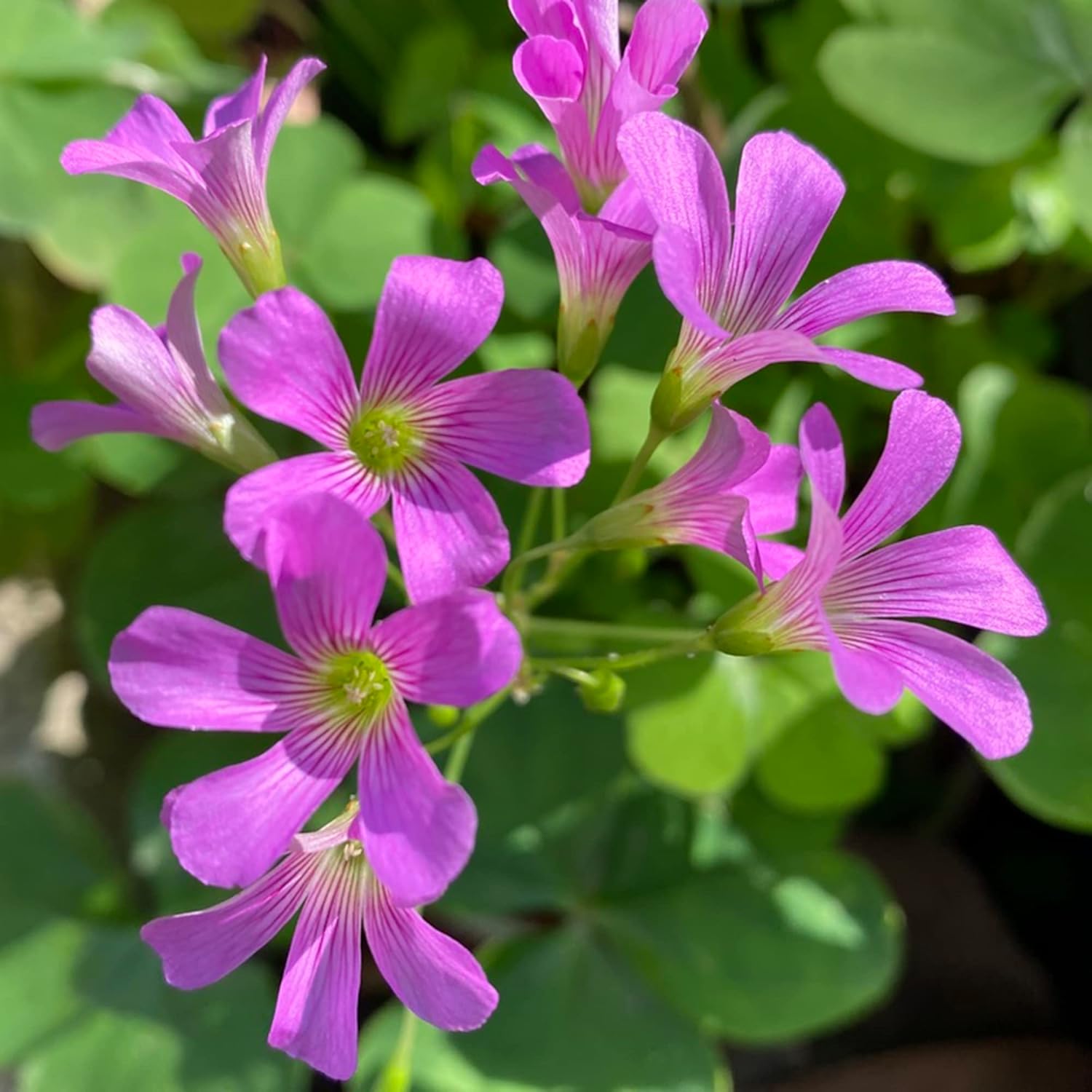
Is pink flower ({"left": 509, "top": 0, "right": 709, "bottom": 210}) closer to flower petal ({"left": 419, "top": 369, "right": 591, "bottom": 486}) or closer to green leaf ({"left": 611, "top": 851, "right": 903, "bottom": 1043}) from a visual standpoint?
flower petal ({"left": 419, "top": 369, "right": 591, "bottom": 486})

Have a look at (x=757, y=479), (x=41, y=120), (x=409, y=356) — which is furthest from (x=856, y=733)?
(x=41, y=120)

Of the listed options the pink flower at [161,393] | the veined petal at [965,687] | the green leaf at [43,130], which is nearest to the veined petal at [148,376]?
the pink flower at [161,393]

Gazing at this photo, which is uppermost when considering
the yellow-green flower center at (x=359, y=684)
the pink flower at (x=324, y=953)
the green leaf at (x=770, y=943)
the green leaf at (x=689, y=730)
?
the yellow-green flower center at (x=359, y=684)

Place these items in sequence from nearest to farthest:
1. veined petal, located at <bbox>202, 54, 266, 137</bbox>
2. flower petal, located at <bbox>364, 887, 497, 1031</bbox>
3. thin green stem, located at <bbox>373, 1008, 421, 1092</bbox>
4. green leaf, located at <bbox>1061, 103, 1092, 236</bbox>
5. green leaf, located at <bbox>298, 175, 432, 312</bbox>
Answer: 1. flower petal, located at <bbox>364, 887, 497, 1031</bbox>
2. veined petal, located at <bbox>202, 54, 266, 137</bbox>
3. thin green stem, located at <bbox>373, 1008, 421, 1092</bbox>
4. green leaf, located at <bbox>1061, 103, 1092, 236</bbox>
5. green leaf, located at <bbox>298, 175, 432, 312</bbox>

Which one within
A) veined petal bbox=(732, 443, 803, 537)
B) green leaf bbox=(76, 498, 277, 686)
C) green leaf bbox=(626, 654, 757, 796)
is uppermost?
veined petal bbox=(732, 443, 803, 537)

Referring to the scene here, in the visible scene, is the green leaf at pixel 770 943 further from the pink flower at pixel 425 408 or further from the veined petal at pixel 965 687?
the pink flower at pixel 425 408

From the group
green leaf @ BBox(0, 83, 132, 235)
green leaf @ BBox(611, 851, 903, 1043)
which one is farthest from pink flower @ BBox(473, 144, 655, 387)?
green leaf @ BBox(0, 83, 132, 235)

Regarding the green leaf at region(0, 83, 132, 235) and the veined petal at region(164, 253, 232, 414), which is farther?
the green leaf at region(0, 83, 132, 235)

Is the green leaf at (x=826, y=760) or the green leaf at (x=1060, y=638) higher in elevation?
the green leaf at (x=1060, y=638)
